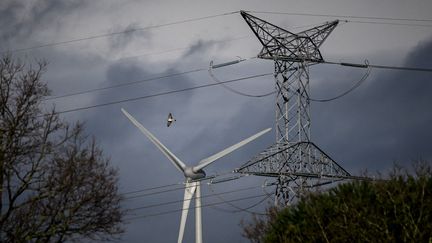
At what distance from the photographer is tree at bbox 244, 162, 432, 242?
3103cm

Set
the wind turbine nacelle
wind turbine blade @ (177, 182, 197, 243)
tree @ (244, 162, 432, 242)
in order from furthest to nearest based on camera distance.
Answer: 1. the wind turbine nacelle
2. wind turbine blade @ (177, 182, 197, 243)
3. tree @ (244, 162, 432, 242)

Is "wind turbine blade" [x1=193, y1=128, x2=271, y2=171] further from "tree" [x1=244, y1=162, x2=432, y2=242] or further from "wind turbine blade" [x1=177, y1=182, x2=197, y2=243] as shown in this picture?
"tree" [x1=244, y1=162, x2=432, y2=242]

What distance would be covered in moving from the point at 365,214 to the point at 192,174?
24434mm

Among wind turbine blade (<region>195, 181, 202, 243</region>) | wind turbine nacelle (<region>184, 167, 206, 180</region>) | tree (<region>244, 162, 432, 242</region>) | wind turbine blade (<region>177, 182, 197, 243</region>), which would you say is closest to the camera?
tree (<region>244, 162, 432, 242</region>)

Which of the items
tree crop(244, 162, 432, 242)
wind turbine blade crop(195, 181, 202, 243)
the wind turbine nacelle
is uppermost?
the wind turbine nacelle

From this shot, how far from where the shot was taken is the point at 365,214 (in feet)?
108

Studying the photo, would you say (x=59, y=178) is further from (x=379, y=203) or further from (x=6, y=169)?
(x=379, y=203)

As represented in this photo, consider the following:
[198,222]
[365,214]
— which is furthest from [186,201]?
[365,214]

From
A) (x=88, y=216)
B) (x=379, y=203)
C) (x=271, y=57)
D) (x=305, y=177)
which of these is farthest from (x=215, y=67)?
(x=88, y=216)

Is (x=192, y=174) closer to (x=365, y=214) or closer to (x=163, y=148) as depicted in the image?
(x=163, y=148)

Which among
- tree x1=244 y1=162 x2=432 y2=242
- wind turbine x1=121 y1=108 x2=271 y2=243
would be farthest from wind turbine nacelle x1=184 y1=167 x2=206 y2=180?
tree x1=244 y1=162 x2=432 y2=242

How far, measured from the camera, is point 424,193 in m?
32.8

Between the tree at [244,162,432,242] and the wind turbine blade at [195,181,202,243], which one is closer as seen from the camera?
the tree at [244,162,432,242]

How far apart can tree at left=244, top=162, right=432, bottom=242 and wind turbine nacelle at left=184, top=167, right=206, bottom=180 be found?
56.9 ft
